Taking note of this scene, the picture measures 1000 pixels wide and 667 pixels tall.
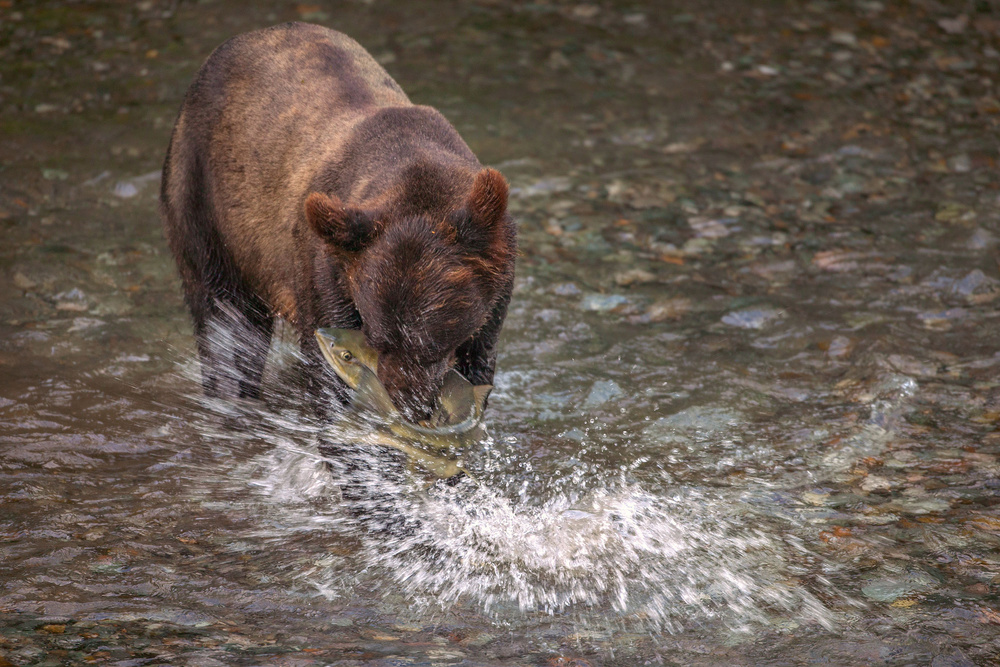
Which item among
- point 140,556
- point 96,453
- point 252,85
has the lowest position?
point 96,453

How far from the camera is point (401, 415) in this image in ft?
14.6

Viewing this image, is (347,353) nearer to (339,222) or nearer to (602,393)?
(339,222)

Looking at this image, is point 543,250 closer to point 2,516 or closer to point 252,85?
point 252,85

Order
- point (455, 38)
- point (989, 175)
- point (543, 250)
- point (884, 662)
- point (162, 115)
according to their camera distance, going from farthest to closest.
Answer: point (455, 38), point (162, 115), point (989, 175), point (543, 250), point (884, 662)

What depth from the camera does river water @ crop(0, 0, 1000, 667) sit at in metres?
4.25

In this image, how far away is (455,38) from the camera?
11805mm

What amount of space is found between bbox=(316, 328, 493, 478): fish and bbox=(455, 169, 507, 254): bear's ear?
639 mm

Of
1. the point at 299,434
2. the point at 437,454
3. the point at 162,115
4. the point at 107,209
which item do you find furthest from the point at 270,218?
the point at 162,115

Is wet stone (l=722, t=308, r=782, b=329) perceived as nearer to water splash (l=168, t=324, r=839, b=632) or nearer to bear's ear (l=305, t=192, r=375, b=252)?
water splash (l=168, t=324, r=839, b=632)

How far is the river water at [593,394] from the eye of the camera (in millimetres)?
4254

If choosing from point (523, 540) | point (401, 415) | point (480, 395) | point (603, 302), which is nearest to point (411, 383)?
point (401, 415)

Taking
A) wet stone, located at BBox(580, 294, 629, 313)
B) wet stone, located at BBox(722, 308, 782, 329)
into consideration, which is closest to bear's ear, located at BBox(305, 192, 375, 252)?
wet stone, located at BBox(580, 294, 629, 313)

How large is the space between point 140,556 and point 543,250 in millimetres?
4361

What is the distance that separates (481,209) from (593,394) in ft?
7.43
